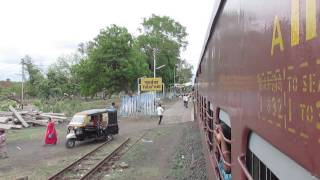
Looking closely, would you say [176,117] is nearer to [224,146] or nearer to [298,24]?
[224,146]

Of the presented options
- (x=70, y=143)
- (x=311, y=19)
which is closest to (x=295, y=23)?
(x=311, y=19)

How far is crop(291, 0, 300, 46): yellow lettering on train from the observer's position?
4.18 feet

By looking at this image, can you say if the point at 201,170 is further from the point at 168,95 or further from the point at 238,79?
the point at 168,95

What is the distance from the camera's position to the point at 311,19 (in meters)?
1.17

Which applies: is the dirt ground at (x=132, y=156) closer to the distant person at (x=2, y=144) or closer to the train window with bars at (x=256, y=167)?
the distant person at (x=2, y=144)

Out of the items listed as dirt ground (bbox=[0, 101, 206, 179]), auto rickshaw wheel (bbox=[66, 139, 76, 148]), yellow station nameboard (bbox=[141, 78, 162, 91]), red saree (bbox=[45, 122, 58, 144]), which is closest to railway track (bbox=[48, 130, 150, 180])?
dirt ground (bbox=[0, 101, 206, 179])

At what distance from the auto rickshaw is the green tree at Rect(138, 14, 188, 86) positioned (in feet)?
168

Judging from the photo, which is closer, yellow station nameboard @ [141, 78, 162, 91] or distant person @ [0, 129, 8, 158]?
distant person @ [0, 129, 8, 158]

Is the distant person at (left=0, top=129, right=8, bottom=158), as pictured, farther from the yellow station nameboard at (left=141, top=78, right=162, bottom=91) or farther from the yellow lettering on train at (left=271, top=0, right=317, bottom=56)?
the yellow station nameboard at (left=141, top=78, right=162, bottom=91)

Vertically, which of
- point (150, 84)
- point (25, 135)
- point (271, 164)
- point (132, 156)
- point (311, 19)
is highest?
point (150, 84)

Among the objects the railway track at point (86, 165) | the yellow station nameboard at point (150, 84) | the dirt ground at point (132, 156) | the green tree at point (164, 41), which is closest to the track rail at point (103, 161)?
the railway track at point (86, 165)

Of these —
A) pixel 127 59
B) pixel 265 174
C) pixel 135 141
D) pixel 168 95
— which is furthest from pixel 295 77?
pixel 168 95

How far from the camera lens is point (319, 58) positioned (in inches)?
44.4

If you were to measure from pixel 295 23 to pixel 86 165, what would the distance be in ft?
49.2
